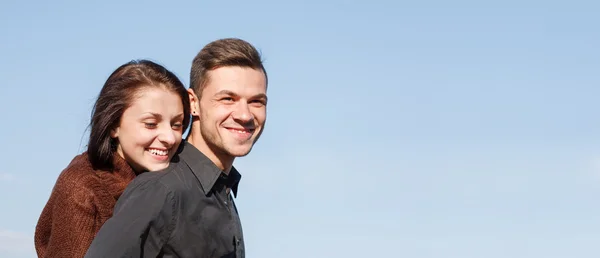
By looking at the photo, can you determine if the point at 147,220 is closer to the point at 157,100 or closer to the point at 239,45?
the point at 157,100

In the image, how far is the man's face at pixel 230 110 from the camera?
4.83 m

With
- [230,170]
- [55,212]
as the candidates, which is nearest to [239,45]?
[230,170]

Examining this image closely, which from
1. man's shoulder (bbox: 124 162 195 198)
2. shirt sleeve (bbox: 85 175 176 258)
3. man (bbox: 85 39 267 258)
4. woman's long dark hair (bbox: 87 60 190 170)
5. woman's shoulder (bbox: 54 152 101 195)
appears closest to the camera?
shirt sleeve (bbox: 85 175 176 258)

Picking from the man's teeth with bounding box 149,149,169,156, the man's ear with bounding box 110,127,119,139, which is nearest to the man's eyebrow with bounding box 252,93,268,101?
the man's teeth with bounding box 149,149,169,156

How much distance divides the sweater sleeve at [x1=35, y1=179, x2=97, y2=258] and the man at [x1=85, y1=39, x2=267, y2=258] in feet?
1.04

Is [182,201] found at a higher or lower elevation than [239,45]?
lower

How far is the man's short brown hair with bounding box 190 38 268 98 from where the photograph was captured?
16.3ft

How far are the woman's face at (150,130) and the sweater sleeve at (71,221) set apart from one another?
36 cm

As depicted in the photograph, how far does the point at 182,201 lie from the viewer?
443 cm

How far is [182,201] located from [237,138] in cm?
60

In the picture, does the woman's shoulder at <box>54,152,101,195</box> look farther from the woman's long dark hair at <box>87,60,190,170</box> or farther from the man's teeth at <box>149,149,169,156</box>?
the man's teeth at <box>149,149,169,156</box>

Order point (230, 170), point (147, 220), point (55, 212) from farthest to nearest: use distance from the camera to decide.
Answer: point (230, 170) → point (55, 212) → point (147, 220)

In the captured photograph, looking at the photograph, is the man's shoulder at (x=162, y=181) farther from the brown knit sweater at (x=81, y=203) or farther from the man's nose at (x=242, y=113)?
the man's nose at (x=242, y=113)

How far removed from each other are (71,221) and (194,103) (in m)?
1.07
